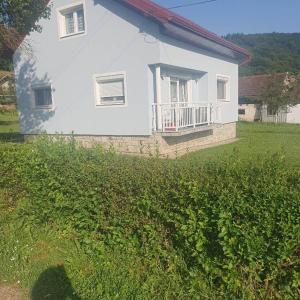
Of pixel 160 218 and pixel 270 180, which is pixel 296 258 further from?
pixel 160 218

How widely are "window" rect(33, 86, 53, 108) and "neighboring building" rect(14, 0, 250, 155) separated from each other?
0.05m

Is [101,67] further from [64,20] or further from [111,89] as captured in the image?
[64,20]

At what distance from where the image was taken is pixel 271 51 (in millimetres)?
51781

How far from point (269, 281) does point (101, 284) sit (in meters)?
1.62

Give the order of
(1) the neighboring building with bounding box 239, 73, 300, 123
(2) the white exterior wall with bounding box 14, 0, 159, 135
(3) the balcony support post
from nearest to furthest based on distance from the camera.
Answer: (3) the balcony support post
(2) the white exterior wall with bounding box 14, 0, 159, 135
(1) the neighboring building with bounding box 239, 73, 300, 123

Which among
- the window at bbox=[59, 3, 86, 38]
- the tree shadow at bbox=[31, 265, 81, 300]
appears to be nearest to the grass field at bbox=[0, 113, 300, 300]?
the tree shadow at bbox=[31, 265, 81, 300]

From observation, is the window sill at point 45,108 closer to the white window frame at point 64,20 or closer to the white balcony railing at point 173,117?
the white window frame at point 64,20

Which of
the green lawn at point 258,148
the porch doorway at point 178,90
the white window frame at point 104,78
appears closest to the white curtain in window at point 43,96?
the white window frame at point 104,78

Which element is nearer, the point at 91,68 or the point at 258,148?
the point at 258,148

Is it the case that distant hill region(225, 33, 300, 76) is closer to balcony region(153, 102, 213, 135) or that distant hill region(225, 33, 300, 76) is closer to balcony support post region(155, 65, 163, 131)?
balcony region(153, 102, 213, 135)

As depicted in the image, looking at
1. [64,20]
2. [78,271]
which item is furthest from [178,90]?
[78,271]

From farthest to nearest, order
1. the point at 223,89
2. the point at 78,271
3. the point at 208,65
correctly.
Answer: the point at 223,89, the point at 208,65, the point at 78,271

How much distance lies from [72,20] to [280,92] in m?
23.2

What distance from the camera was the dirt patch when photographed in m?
3.18
